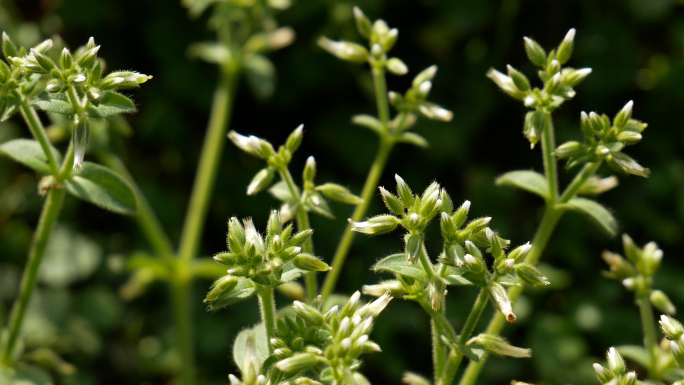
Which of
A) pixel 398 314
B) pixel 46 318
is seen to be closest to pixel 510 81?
pixel 398 314

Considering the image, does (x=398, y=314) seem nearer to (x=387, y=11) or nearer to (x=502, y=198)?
(x=502, y=198)

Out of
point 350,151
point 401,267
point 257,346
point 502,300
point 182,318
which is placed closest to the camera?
point 502,300

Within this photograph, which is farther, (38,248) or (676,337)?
(38,248)

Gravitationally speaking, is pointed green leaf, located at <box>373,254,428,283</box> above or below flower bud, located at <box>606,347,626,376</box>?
above

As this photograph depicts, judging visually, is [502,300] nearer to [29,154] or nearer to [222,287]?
[222,287]

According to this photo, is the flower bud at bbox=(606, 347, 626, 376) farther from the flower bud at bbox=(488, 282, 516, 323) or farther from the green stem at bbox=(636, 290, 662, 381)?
the green stem at bbox=(636, 290, 662, 381)

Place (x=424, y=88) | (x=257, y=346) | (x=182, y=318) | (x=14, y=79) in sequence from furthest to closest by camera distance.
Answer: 1. (x=182, y=318)
2. (x=424, y=88)
3. (x=257, y=346)
4. (x=14, y=79)

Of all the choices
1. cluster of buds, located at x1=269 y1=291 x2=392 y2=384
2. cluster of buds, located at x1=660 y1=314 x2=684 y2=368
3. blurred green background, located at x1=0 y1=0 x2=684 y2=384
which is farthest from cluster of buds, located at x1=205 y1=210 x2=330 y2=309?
blurred green background, located at x1=0 y1=0 x2=684 y2=384

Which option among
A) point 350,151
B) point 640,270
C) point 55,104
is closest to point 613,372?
point 640,270
